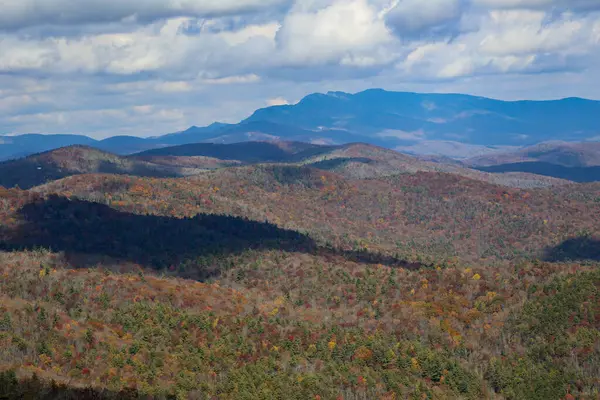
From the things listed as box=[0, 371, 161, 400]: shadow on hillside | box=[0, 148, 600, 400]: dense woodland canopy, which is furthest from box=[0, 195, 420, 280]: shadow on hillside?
box=[0, 371, 161, 400]: shadow on hillside

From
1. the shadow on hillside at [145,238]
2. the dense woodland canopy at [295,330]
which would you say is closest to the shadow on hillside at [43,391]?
the dense woodland canopy at [295,330]

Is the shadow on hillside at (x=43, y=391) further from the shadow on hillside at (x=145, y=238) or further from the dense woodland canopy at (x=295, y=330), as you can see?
the shadow on hillside at (x=145, y=238)

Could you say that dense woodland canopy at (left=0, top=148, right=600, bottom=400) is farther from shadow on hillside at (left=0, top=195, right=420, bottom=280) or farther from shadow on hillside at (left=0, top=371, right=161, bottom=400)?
shadow on hillside at (left=0, top=195, right=420, bottom=280)

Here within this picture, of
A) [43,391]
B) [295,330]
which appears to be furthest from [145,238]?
[43,391]

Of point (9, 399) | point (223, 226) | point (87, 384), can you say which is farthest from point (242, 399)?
point (223, 226)

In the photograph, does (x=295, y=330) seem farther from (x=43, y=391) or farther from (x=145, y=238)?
(x=145, y=238)

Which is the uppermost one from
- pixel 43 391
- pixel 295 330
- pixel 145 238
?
pixel 43 391

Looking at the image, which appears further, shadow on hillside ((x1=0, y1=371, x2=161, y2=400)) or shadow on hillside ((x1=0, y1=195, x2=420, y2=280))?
shadow on hillside ((x1=0, y1=195, x2=420, y2=280))

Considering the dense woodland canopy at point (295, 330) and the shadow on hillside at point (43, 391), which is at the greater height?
the shadow on hillside at point (43, 391)

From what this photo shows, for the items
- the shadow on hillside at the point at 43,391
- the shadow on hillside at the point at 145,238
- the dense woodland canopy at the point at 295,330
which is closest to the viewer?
the shadow on hillside at the point at 43,391

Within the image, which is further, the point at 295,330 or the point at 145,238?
the point at 145,238
